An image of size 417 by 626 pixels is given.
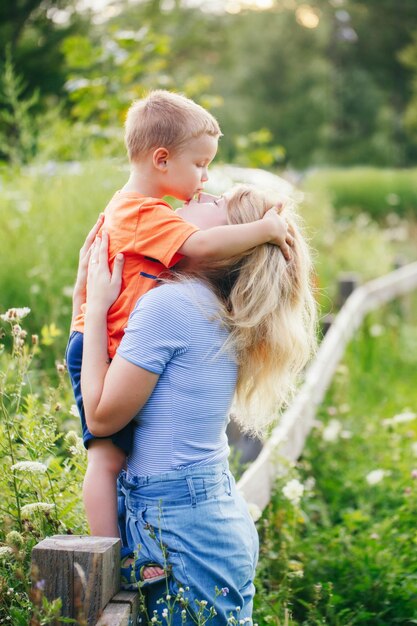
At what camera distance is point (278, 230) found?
203 centimetres

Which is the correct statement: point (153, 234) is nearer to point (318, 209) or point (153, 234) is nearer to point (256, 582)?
point (256, 582)

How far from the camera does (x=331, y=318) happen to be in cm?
576

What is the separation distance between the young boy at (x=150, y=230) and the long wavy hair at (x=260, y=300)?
0.20ft

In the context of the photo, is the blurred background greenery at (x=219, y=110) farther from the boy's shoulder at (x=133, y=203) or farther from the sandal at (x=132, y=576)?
the sandal at (x=132, y=576)

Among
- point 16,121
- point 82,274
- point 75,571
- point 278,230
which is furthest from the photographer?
point 16,121

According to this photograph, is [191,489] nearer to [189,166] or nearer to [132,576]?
[132,576]

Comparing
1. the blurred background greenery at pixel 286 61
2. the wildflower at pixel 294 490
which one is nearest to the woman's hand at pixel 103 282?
the wildflower at pixel 294 490

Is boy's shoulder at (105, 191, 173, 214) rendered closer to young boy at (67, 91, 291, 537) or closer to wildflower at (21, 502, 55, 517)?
young boy at (67, 91, 291, 537)

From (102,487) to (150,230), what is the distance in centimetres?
67

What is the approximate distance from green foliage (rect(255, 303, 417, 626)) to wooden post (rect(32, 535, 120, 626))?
2.29ft

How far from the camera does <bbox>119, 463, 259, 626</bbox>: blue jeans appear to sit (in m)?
1.89

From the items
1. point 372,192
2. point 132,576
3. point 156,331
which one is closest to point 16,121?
point 156,331

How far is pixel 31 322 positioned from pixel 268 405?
242cm

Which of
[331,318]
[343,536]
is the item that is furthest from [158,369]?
[331,318]
